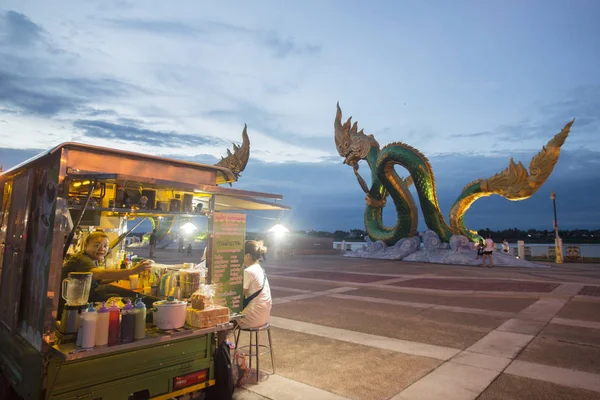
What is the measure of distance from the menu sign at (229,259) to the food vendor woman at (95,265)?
0.93 m

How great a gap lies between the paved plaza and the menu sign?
104 cm

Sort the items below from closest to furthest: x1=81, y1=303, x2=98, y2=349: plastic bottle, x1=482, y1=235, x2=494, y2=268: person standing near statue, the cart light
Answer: x1=81, y1=303, x2=98, y2=349: plastic bottle → the cart light → x1=482, y1=235, x2=494, y2=268: person standing near statue

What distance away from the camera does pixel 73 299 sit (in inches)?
135

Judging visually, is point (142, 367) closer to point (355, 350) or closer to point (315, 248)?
point (355, 350)

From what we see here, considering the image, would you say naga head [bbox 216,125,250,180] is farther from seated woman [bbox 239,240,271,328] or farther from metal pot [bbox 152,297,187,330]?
metal pot [bbox 152,297,187,330]

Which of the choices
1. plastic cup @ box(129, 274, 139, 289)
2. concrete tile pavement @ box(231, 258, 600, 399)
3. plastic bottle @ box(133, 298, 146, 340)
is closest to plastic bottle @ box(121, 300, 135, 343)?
plastic bottle @ box(133, 298, 146, 340)

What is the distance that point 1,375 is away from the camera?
367 cm

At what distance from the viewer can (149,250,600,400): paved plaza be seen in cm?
394

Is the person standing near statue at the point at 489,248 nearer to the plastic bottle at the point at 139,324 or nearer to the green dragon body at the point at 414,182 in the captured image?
the green dragon body at the point at 414,182

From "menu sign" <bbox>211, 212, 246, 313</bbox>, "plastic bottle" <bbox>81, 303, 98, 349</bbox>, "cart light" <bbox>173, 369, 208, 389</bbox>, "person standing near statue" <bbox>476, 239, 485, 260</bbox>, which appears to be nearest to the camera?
"plastic bottle" <bbox>81, 303, 98, 349</bbox>

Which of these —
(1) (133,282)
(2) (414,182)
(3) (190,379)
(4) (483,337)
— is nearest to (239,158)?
(1) (133,282)

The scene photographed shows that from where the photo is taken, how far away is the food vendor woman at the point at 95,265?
157 inches

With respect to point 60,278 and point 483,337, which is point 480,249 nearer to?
point 483,337

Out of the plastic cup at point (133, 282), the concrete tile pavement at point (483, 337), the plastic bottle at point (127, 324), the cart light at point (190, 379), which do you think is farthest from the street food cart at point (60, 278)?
the plastic cup at point (133, 282)
